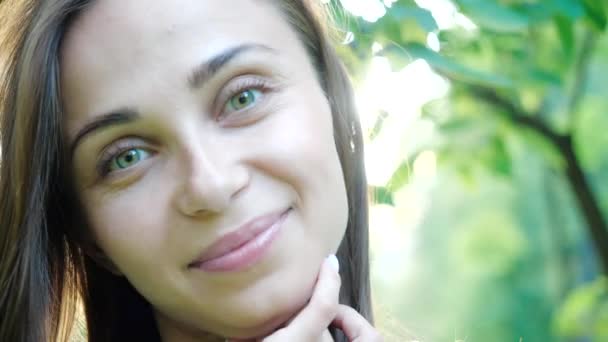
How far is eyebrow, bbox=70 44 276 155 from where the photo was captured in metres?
1.04

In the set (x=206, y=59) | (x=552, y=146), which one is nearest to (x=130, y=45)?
(x=206, y=59)

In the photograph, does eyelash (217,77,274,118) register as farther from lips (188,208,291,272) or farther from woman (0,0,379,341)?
lips (188,208,291,272)

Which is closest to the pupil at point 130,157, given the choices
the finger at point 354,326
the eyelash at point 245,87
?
the eyelash at point 245,87

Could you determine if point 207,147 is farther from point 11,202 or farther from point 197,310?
point 11,202

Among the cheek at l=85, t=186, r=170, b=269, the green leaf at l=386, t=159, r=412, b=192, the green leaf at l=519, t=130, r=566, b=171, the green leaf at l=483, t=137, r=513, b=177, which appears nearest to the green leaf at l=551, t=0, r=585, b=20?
the green leaf at l=386, t=159, r=412, b=192

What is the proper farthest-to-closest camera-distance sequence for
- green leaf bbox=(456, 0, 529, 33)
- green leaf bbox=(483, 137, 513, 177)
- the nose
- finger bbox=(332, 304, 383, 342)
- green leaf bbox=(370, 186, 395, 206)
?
green leaf bbox=(483, 137, 513, 177)
green leaf bbox=(370, 186, 395, 206)
green leaf bbox=(456, 0, 529, 33)
finger bbox=(332, 304, 383, 342)
the nose

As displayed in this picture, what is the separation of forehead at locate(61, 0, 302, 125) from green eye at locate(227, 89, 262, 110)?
0.20 ft

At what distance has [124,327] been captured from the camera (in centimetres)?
135

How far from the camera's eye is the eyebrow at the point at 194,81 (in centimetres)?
104

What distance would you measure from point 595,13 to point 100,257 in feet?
2.84

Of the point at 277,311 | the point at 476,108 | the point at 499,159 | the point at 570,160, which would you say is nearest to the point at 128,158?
the point at 277,311

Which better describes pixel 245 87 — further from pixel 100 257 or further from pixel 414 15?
pixel 414 15

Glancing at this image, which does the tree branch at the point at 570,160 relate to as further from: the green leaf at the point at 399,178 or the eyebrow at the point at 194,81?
the eyebrow at the point at 194,81

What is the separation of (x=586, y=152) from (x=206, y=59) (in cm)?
573
